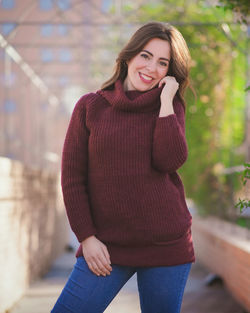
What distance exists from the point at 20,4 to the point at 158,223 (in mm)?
22720

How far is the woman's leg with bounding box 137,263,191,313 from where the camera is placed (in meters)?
2.04

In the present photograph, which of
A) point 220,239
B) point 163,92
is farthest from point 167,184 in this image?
point 220,239

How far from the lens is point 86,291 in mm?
1984

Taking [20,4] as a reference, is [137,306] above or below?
below

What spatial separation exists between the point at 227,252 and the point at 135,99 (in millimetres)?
3987

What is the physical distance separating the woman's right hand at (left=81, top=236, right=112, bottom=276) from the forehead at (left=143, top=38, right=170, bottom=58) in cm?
70

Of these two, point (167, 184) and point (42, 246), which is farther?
point (42, 246)

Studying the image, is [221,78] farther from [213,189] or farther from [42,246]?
[42,246]

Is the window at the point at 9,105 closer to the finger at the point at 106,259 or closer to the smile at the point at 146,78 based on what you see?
the smile at the point at 146,78

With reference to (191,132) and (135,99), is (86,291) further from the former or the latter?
(191,132)

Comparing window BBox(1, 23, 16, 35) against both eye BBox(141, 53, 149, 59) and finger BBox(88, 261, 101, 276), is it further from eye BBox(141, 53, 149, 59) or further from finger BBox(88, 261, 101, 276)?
finger BBox(88, 261, 101, 276)

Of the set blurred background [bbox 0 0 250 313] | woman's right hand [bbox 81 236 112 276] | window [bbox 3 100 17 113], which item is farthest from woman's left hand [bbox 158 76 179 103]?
window [bbox 3 100 17 113]

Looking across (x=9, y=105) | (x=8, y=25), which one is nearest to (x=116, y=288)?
(x=9, y=105)

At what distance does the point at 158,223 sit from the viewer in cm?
205
